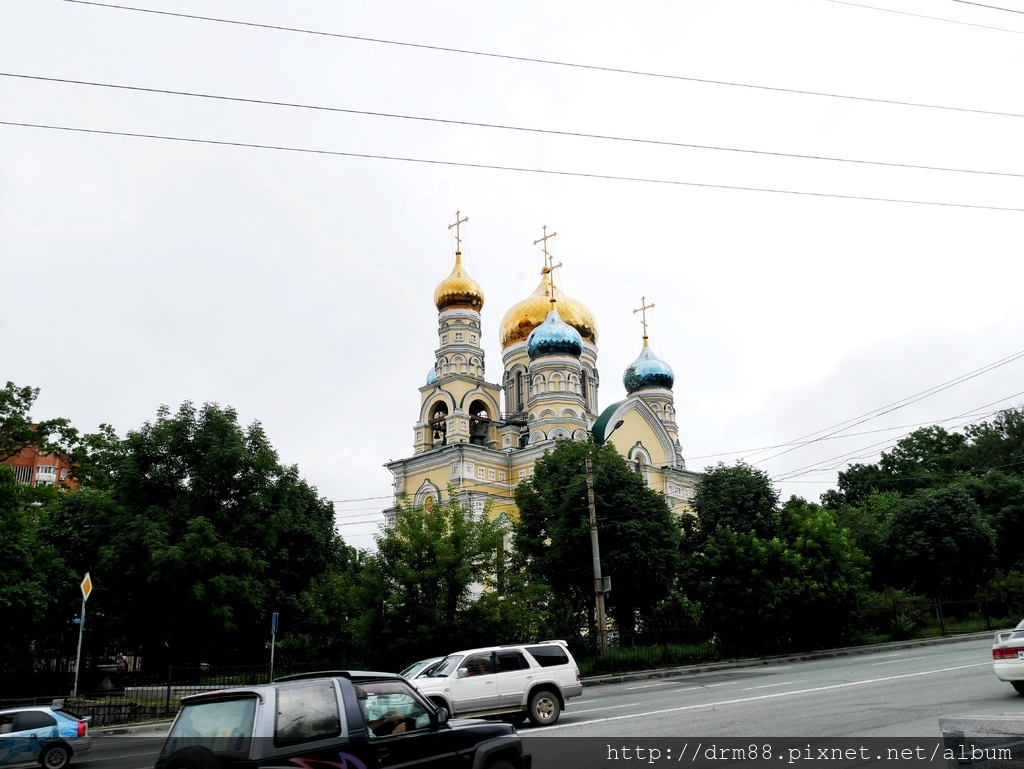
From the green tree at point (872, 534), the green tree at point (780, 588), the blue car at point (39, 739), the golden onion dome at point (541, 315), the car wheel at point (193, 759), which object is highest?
the golden onion dome at point (541, 315)

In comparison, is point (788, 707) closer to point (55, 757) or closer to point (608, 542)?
point (55, 757)

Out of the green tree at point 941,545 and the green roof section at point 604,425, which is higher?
the green roof section at point 604,425

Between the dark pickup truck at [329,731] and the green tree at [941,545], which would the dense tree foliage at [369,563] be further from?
the dark pickup truck at [329,731]

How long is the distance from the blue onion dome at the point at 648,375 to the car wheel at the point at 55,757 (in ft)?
158

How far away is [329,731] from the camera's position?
20.0 feet

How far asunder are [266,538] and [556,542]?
405 inches

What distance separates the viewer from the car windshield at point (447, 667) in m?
13.6

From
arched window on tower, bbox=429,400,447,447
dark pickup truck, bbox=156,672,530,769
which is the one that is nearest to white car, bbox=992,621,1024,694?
dark pickup truck, bbox=156,672,530,769

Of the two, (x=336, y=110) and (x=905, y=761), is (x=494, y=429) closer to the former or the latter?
(x=336, y=110)

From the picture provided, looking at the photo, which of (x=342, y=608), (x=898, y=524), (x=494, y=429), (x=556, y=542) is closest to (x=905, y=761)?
(x=342, y=608)

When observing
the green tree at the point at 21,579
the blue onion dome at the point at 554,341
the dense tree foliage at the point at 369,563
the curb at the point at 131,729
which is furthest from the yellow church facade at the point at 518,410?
the curb at the point at 131,729

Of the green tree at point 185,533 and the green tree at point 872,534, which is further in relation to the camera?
the green tree at point 872,534

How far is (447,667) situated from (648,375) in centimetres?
4627

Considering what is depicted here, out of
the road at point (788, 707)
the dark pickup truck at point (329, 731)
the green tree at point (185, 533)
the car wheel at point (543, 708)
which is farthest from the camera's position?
the green tree at point (185, 533)
